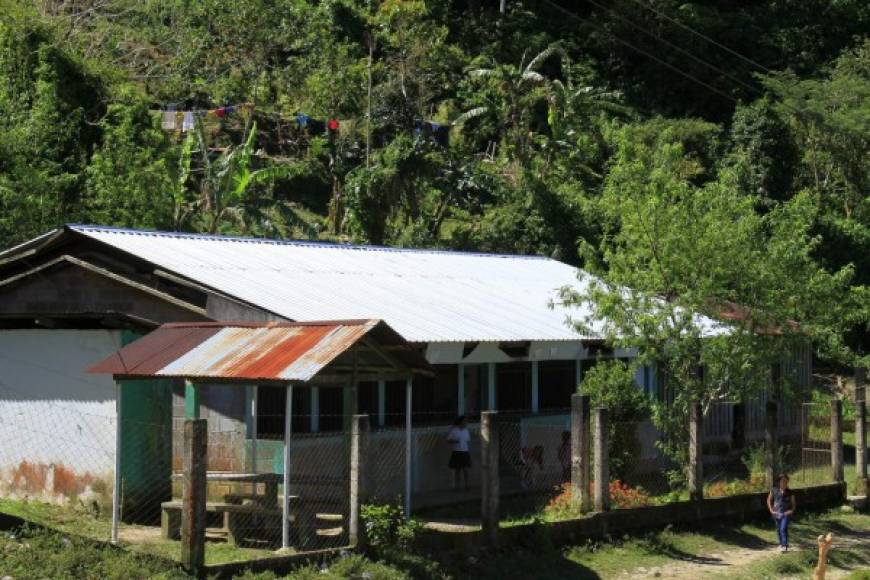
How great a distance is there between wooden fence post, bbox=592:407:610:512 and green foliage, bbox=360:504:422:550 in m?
3.57

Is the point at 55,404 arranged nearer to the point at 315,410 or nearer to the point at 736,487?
the point at 315,410

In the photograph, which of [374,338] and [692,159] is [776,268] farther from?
[692,159]

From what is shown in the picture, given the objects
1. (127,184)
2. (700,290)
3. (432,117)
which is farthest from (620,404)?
(432,117)

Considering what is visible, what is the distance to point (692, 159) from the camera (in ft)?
138

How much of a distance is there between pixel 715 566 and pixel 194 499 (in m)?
7.21

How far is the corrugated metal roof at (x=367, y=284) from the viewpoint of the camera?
17.1 metres

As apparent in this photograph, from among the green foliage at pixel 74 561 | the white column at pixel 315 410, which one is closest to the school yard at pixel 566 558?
the green foliage at pixel 74 561

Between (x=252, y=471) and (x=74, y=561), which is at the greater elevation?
(x=252, y=471)

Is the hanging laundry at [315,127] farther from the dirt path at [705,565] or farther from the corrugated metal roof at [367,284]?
the dirt path at [705,565]

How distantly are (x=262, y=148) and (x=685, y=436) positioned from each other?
89.7 feet

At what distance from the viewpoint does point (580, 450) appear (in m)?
15.8

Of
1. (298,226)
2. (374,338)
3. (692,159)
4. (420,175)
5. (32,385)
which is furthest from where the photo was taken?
(692,159)

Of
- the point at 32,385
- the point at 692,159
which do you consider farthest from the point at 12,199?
the point at 692,159

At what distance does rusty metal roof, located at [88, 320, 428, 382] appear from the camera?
41.6 feet
